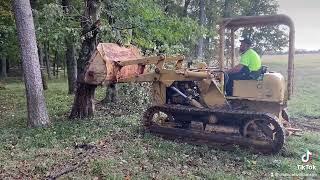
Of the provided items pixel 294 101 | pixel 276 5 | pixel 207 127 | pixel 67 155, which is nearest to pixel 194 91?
pixel 207 127

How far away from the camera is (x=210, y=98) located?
32.3 ft

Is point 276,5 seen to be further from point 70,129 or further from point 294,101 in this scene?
point 70,129

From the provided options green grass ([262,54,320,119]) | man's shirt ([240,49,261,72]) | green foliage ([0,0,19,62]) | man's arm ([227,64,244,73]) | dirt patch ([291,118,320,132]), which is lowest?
→ dirt patch ([291,118,320,132])

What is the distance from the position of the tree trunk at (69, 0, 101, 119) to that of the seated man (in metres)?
4.12

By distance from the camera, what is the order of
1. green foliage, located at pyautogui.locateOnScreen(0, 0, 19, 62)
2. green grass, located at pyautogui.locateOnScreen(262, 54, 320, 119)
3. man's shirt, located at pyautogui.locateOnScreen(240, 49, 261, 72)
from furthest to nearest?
green foliage, located at pyautogui.locateOnScreen(0, 0, 19, 62) < green grass, located at pyautogui.locateOnScreen(262, 54, 320, 119) < man's shirt, located at pyautogui.locateOnScreen(240, 49, 261, 72)

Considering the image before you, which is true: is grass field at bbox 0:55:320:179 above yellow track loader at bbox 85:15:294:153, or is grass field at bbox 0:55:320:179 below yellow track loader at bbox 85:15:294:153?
below

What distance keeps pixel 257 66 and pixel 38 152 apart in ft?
17.0

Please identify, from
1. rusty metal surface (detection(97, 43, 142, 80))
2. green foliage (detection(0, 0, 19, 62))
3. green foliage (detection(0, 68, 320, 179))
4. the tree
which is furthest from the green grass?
green foliage (detection(0, 0, 19, 62))

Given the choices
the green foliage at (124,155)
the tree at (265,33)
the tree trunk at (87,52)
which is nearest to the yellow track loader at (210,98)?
the green foliage at (124,155)

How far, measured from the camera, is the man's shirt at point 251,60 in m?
9.32

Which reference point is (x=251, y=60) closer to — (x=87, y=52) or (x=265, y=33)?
(x=87, y=52)

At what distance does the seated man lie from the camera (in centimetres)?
934

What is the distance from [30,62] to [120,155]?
165 inches

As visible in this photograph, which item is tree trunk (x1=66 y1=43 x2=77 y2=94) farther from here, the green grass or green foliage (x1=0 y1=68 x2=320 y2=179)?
the green grass
